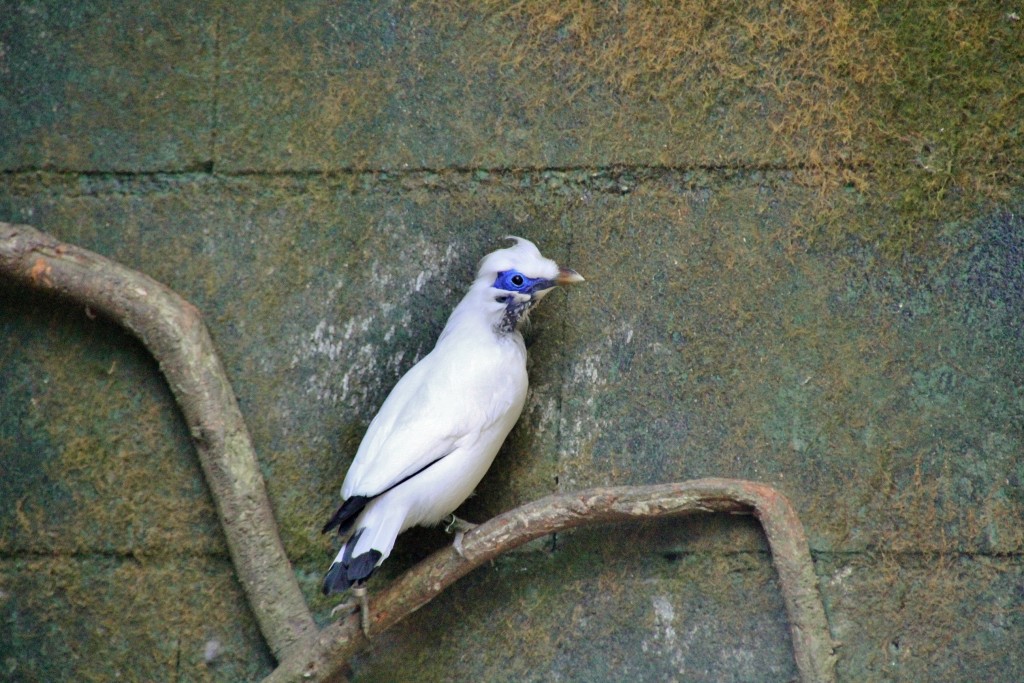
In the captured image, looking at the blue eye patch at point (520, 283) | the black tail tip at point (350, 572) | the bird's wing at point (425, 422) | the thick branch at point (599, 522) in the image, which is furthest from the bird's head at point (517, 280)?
the black tail tip at point (350, 572)

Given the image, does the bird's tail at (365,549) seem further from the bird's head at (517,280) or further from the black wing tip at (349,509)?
the bird's head at (517,280)

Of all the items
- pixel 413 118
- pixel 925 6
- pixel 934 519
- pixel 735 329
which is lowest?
pixel 934 519

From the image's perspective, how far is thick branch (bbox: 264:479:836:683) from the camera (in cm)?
282

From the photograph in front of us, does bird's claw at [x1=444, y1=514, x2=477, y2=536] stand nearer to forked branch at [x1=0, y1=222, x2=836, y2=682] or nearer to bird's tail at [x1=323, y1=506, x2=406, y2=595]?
forked branch at [x1=0, y1=222, x2=836, y2=682]

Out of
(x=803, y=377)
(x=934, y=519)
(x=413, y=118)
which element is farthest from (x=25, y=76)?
(x=934, y=519)

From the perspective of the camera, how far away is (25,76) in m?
3.13

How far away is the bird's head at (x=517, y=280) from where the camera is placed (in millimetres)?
2857

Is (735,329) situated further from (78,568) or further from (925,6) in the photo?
(78,568)

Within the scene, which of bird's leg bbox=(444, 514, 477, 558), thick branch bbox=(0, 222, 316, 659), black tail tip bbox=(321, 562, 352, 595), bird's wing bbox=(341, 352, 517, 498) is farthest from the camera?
thick branch bbox=(0, 222, 316, 659)

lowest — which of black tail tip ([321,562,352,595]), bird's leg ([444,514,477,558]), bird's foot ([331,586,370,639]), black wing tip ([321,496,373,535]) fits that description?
bird's foot ([331,586,370,639])

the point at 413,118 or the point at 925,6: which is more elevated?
the point at 925,6

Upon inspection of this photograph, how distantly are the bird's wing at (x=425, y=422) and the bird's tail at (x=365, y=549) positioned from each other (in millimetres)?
68

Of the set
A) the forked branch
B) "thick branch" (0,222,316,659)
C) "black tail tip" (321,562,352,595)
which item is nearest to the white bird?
"black tail tip" (321,562,352,595)

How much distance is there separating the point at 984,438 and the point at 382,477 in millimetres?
1611
